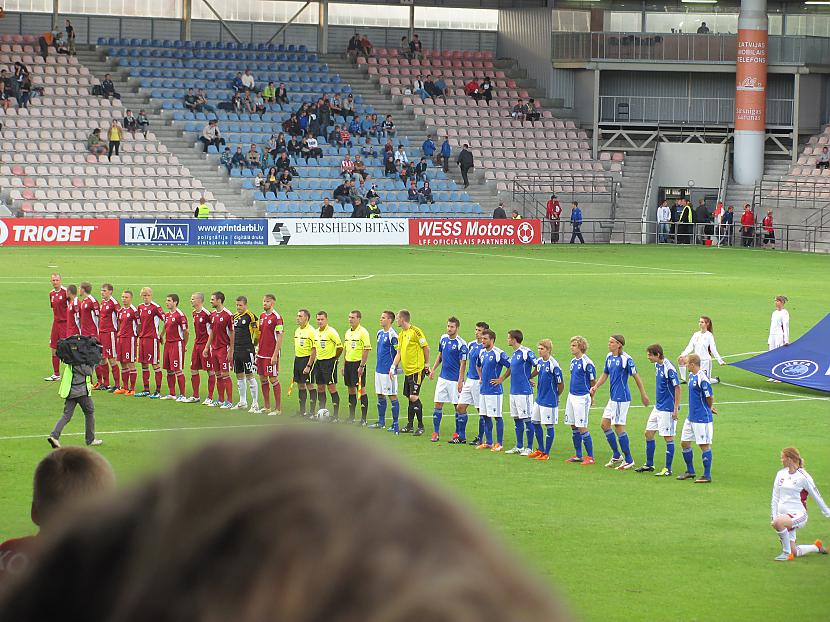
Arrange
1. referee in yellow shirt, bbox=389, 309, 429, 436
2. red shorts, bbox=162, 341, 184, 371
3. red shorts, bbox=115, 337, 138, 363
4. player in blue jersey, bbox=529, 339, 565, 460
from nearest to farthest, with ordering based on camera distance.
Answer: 1. player in blue jersey, bbox=529, 339, 565, 460
2. referee in yellow shirt, bbox=389, 309, 429, 436
3. red shorts, bbox=162, 341, 184, 371
4. red shorts, bbox=115, 337, 138, 363

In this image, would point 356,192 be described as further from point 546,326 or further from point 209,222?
point 546,326

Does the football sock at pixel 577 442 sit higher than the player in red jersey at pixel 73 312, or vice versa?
the player in red jersey at pixel 73 312

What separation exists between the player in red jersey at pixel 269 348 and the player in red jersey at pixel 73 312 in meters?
4.00

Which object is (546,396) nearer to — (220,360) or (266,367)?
(266,367)

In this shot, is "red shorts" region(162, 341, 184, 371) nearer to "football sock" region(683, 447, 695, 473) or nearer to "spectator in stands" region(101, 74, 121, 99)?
"football sock" region(683, 447, 695, 473)

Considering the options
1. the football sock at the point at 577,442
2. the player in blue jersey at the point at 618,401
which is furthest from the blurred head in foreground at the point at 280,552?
the football sock at the point at 577,442

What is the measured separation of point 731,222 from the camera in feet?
186

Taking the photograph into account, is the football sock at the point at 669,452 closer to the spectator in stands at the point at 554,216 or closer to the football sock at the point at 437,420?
the football sock at the point at 437,420

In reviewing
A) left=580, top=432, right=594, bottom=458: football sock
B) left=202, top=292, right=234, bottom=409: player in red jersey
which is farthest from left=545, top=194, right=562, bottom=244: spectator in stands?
left=580, top=432, right=594, bottom=458: football sock

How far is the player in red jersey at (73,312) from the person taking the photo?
24906mm

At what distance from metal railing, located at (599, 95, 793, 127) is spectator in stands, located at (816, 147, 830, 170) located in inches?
200

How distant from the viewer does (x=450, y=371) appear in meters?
21.4

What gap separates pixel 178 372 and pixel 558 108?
4257 centimetres

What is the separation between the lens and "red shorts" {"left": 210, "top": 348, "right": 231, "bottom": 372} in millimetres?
23188
